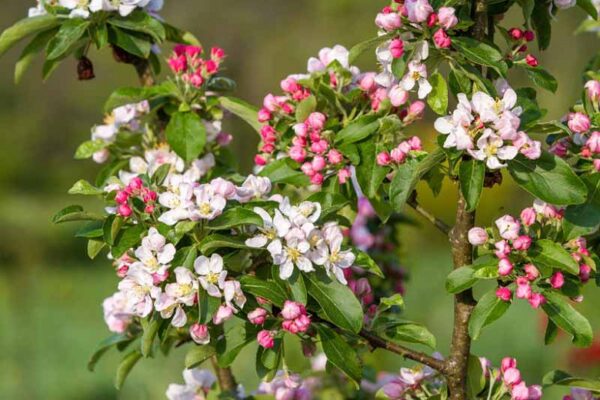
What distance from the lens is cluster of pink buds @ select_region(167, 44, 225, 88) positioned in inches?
86.1

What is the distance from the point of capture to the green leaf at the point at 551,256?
1621 millimetres

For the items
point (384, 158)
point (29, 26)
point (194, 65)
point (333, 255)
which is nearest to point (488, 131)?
point (384, 158)

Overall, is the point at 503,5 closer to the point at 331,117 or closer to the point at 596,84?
the point at 596,84

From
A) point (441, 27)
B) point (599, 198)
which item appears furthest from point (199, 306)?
point (599, 198)

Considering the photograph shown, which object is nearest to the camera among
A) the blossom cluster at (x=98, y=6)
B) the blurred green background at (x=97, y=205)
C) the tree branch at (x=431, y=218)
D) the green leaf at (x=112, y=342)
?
the tree branch at (x=431, y=218)

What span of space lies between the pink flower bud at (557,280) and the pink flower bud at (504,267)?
9cm

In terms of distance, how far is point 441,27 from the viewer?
1.64m

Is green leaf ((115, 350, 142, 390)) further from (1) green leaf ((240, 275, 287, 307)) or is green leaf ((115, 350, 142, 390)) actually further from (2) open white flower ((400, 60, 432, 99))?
(2) open white flower ((400, 60, 432, 99))

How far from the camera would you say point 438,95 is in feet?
5.68

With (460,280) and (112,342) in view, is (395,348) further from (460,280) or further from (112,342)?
(112,342)

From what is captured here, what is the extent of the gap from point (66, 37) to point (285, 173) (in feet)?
1.97

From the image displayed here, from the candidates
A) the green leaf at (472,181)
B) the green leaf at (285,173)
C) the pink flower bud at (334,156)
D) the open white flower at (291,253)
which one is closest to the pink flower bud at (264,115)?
the green leaf at (285,173)

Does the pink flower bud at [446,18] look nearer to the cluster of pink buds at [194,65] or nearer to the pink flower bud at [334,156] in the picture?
the pink flower bud at [334,156]

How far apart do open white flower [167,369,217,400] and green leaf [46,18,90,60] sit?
0.82 m
